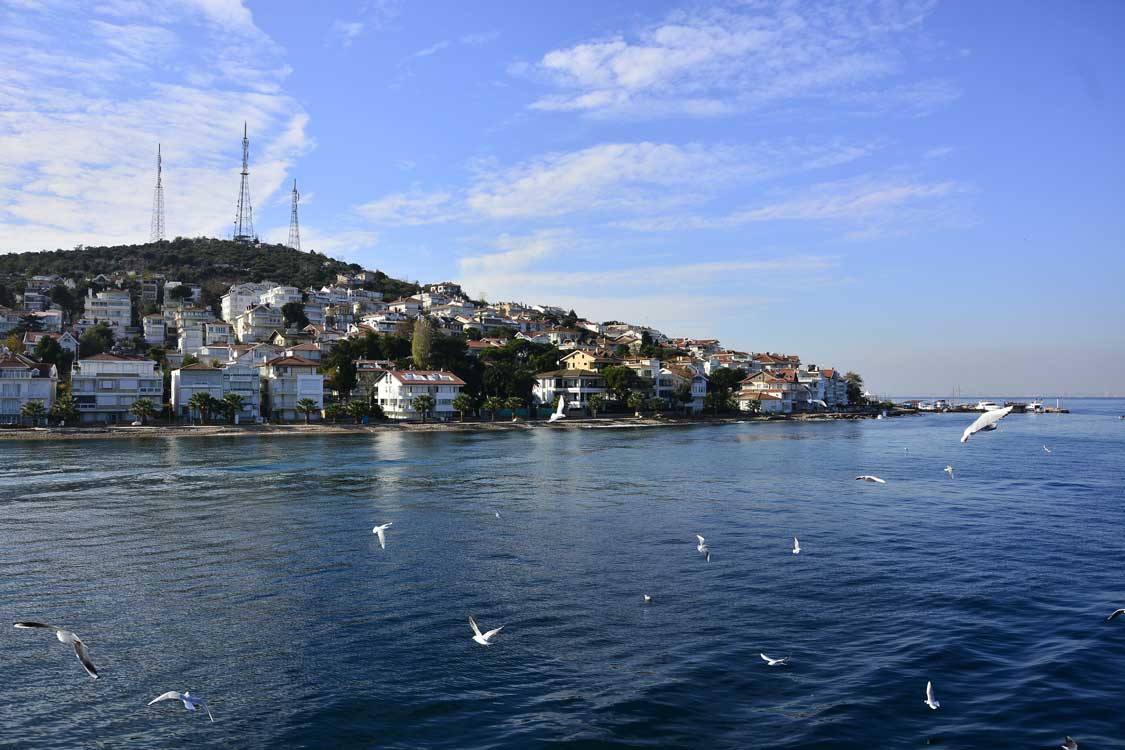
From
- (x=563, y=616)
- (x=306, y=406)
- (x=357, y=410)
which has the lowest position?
(x=563, y=616)

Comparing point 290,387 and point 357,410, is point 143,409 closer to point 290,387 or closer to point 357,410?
point 290,387

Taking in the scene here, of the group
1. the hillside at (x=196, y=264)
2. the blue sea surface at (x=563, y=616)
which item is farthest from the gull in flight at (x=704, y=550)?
the hillside at (x=196, y=264)

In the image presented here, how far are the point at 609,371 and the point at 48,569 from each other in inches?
2925

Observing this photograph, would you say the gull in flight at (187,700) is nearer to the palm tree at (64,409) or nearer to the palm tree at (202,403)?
the palm tree at (202,403)

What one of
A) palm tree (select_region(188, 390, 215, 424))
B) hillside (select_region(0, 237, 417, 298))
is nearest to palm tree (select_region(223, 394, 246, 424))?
palm tree (select_region(188, 390, 215, 424))

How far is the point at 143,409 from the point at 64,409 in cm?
586

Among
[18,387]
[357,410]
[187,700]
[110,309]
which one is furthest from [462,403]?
[187,700]

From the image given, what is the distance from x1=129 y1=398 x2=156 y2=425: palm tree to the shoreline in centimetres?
198

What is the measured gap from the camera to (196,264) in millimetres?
152000

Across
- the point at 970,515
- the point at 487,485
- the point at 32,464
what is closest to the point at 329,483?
the point at 487,485

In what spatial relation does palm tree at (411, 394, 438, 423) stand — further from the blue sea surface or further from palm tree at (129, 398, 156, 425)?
the blue sea surface

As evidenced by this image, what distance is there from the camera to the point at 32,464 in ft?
137

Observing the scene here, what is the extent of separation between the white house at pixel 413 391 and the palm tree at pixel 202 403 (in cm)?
1714

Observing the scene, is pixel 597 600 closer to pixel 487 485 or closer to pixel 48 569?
pixel 48 569
